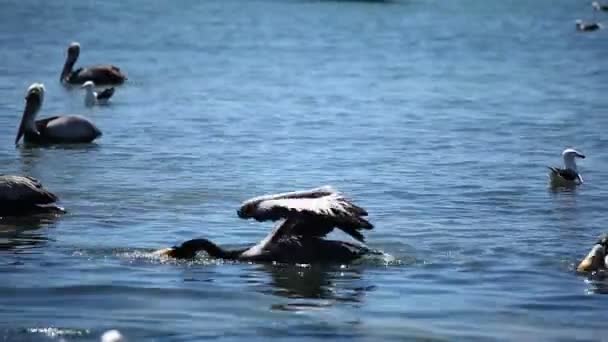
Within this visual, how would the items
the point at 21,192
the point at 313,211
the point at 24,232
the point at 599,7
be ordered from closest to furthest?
the point at 313,211, the point at 24,232, the point at 21,192, the point at 599,7

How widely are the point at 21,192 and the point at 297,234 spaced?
9.88 feet

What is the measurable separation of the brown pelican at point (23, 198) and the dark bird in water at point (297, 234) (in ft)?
7.00

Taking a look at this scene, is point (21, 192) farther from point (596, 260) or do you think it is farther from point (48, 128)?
point (48, 128)

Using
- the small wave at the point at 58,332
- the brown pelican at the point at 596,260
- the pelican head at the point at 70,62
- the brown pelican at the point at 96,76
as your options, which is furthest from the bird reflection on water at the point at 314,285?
the pelican head at the point at 70,62

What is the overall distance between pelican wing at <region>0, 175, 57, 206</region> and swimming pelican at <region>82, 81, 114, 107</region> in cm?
1158

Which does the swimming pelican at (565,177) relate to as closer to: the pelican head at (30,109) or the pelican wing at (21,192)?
the pelican wing at (21,192)

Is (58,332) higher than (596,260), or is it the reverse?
(596,260)

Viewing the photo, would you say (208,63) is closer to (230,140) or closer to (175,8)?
(230,140)

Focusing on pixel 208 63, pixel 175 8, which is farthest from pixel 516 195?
pixel 175 8

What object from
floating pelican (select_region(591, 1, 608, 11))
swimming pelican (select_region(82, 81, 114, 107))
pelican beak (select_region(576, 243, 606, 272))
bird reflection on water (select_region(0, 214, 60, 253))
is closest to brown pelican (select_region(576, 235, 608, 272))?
pelican beak (select_region(576, 243, 606, 272))

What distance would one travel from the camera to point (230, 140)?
21781 mm

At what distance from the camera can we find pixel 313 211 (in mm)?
12141

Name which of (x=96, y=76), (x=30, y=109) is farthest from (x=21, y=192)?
(x=96, y=76)

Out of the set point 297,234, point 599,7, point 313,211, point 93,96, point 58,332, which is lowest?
point 58,332
